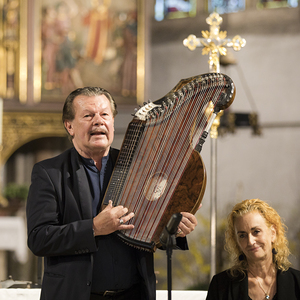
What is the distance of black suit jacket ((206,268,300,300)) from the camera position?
227cm

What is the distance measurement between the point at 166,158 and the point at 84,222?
44 centimetres

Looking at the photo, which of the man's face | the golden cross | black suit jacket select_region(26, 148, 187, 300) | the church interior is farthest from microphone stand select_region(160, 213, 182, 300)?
the church interior

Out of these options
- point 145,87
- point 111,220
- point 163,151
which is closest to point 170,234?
point 111,220

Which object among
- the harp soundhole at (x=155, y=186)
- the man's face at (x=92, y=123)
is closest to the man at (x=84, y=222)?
the man's face at (x=92, y=123)

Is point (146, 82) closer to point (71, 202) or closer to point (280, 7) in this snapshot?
point (280, 7)

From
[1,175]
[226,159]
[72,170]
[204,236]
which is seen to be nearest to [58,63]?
[1,175]

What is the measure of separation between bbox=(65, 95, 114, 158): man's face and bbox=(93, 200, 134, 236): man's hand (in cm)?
30

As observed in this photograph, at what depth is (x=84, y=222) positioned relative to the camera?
5.90 ft

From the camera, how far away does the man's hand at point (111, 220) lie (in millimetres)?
1745

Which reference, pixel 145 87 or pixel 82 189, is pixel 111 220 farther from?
pixel 145 87

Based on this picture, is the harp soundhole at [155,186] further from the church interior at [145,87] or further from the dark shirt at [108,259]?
the church interior at [145,87]

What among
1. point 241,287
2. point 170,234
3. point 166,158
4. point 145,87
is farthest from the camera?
point 145,87

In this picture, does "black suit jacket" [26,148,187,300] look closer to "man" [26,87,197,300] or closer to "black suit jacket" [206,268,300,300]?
"man" [26,87,197,300]

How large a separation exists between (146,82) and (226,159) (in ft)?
5.69
